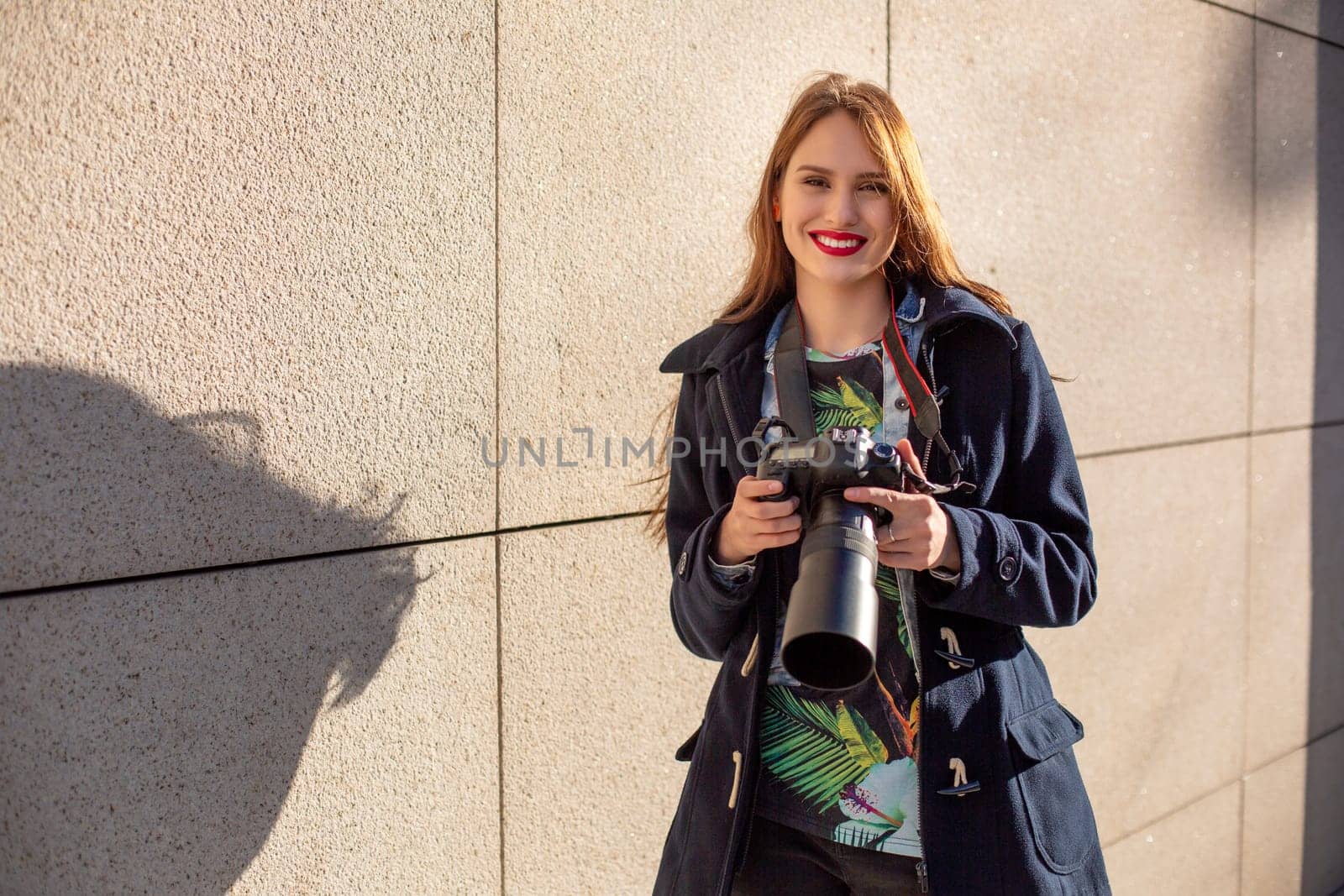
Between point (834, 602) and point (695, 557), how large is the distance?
1.43 ft

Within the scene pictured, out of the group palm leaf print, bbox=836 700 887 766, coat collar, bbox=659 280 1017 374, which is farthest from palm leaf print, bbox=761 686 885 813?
coat collar, bbox=659 280 1017 374

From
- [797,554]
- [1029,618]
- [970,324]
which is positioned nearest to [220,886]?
[797,554]

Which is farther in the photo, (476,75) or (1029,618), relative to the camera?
(476,75)

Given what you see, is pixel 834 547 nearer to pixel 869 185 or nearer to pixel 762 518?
pixel 762 518

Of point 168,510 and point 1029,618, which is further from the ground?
point 168,510

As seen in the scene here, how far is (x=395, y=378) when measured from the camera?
213 cm

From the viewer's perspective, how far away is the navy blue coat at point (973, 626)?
174 centimetres

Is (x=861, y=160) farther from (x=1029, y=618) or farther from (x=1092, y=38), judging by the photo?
(x=1092, y=38)

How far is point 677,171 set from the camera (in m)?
2.54

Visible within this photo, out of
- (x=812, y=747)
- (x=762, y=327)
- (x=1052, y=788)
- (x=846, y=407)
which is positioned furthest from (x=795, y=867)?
(x=762, y=327)

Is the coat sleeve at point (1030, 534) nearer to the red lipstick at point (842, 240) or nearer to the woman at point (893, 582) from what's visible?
the woman at point (893, 582)

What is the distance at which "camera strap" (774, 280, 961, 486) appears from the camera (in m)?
1.80

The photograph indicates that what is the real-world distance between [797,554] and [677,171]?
3.36 feet

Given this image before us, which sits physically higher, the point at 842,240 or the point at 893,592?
the point at 842,240
